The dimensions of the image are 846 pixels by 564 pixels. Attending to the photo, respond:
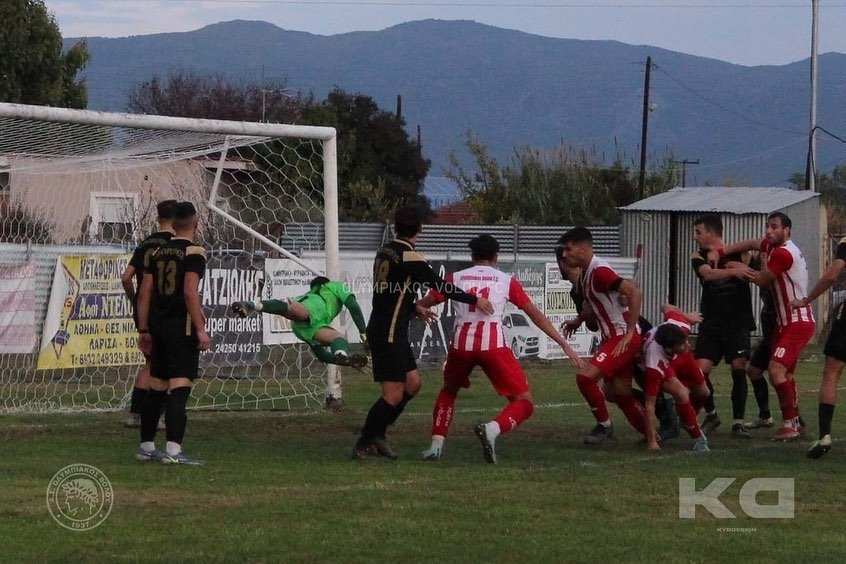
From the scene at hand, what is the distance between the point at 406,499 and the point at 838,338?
13.1 ft

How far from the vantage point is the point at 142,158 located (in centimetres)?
1606

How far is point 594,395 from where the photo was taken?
11148 millimetres

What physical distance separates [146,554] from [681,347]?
18.3ft

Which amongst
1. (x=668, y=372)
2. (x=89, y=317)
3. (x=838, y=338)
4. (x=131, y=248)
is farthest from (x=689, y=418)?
(x=131, y=248)

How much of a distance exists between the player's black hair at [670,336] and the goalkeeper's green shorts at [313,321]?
9.86 ft

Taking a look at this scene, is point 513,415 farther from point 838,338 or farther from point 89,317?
point 89,317

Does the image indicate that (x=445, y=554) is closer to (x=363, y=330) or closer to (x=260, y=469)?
(x=260, y=469)

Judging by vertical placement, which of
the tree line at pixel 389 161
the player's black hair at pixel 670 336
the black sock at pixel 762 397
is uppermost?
the tree line at pixel 389 161

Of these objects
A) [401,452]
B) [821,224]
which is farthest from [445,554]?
[821,224]

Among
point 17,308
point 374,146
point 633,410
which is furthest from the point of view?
point 374,146

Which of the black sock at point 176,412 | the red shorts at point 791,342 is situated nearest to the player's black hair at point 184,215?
the black sock at point 176,412

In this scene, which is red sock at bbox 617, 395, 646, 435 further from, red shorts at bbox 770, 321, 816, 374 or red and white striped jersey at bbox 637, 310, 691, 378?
red shorts at bbox 770, 321, 816, 374

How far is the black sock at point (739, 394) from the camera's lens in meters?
12.4

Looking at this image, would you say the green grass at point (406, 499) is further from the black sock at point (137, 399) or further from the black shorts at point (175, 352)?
the black shorts at point (175, 352)
